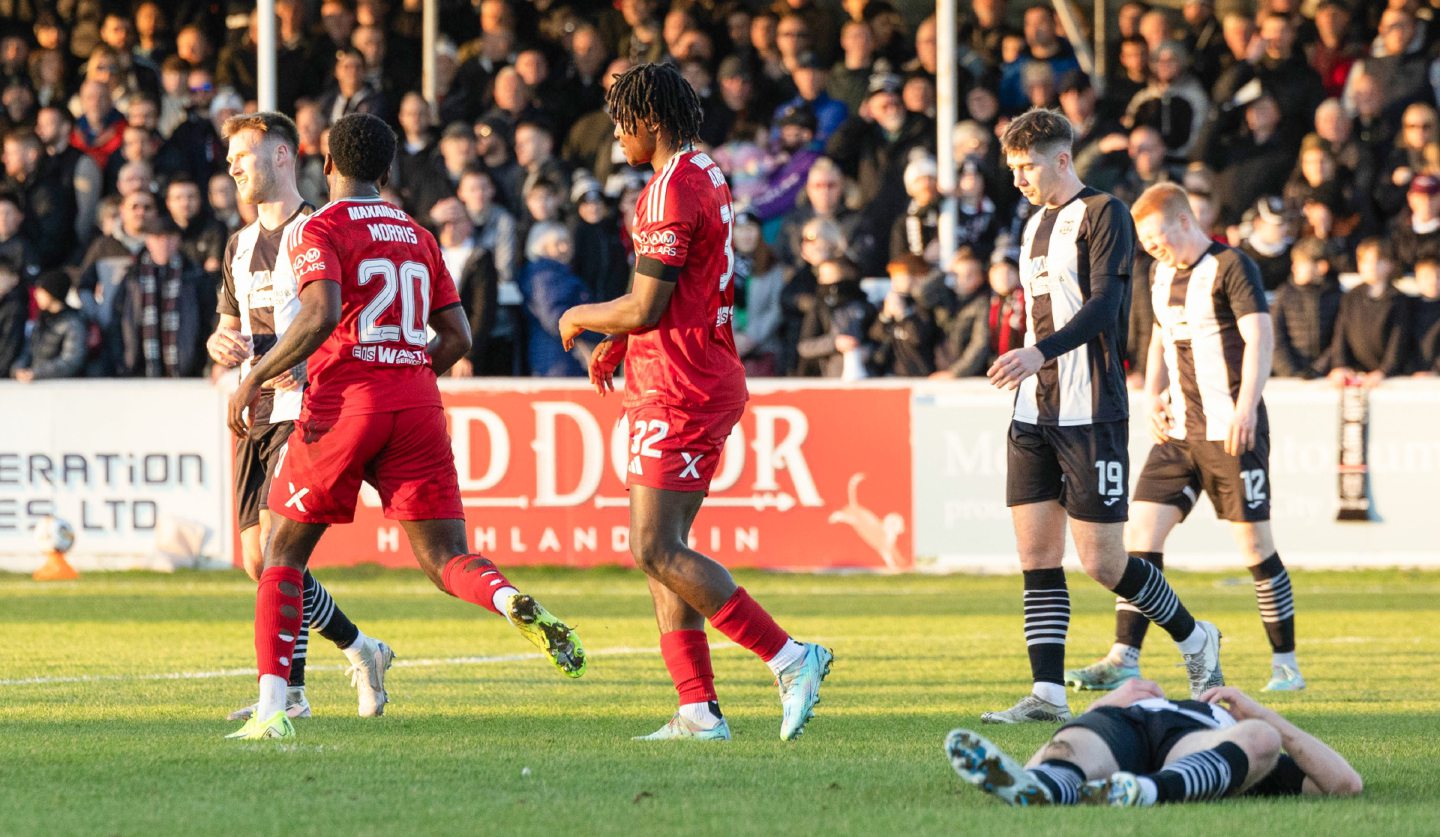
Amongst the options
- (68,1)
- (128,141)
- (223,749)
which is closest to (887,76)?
(128,141)

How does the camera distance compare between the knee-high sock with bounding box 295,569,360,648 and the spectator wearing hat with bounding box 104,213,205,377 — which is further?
the spectator wearing hat with bounding box 104,213,205,377

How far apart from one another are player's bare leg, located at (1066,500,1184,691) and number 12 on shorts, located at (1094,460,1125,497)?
1224 mm

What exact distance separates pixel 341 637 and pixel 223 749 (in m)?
1.25

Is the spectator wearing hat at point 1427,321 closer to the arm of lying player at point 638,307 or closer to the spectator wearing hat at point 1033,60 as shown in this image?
the spectator wearing hat at point 1033,60

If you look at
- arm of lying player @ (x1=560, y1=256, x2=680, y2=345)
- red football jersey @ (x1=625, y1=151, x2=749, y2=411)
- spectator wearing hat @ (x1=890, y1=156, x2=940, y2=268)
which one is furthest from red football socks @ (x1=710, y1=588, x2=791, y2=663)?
spectator wearing hat @ (x1=890, y1=156, x2=940, y2=268)

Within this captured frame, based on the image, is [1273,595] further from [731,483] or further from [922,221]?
[922,221]

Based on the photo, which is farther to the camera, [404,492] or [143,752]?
[404,492]

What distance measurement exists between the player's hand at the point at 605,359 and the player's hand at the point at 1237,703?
2.27m

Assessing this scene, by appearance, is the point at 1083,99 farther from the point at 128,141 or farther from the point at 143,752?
the point at 143,752

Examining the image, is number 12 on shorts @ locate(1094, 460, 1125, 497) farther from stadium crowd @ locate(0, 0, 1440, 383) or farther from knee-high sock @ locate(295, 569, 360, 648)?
stadium crowd @ locate(0, 0, 1440, 383)

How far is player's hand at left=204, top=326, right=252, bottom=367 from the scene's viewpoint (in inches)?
311

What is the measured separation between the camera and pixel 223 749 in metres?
6.66

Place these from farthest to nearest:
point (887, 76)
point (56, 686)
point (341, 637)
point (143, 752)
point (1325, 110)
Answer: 1. point (887, 76)
2. point (1325, 110)
3. point (56, 686)
4. point (341, 637)
5. point (143, 752)

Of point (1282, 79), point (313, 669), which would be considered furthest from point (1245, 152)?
point (313, 669)
